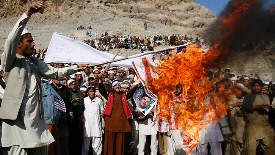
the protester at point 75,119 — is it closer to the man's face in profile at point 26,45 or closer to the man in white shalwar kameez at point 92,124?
the man in white shalwar kameez at point 92,124

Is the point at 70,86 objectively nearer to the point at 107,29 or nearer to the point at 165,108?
the point at 165,108

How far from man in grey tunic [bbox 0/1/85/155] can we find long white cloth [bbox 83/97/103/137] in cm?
362

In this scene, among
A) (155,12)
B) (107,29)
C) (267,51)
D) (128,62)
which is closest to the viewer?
→ (267,51)

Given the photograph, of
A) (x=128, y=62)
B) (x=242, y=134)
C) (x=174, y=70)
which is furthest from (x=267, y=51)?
(x=128, y=62)

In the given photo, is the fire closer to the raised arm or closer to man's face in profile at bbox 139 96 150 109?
man's face in profile at bbox 139 96 150 109

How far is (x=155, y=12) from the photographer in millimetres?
80938

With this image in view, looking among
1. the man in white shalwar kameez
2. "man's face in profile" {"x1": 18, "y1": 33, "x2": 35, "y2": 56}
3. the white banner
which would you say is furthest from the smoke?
the man in white shalwar kameez

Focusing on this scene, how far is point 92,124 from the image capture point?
7477 millimetres

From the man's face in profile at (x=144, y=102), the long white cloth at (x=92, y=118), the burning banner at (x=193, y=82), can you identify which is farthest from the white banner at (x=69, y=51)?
the man's face in profile at (x=144, y=102)

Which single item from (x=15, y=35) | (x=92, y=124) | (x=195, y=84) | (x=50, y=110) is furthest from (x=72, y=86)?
(x=15, y=35)

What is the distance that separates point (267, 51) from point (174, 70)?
6.19ft

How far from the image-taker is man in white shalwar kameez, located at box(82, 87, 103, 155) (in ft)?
A: 24.4

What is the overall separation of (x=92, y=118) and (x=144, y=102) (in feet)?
4.62

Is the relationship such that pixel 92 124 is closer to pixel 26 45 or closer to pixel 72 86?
pixel 72 86
